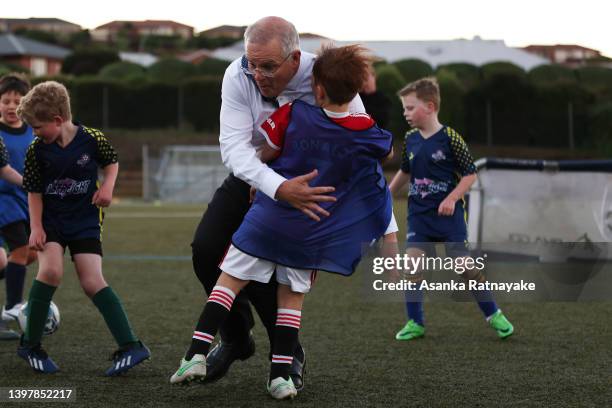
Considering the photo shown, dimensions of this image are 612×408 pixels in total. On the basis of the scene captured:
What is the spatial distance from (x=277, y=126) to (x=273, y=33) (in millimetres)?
379

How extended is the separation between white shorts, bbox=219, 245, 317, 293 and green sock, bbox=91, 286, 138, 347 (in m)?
0.93

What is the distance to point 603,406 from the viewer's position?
4121 millimetres

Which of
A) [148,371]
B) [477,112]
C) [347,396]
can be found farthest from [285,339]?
[477,112]

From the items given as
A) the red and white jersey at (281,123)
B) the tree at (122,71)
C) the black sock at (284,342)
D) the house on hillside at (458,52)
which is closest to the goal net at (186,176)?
the tree at (122,71)

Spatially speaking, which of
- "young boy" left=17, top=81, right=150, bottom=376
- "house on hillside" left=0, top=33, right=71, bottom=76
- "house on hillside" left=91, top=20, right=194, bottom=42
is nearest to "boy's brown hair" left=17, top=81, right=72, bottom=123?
"young boy" left=17, top=81, right=150, bottom=376

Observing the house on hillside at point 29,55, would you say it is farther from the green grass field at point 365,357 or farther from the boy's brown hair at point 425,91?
the boy's brown hair at point 425,91

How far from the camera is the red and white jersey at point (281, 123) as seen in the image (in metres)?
4.10

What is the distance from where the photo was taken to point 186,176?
3216 centimetres

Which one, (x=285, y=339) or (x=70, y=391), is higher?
(x=285, y=339)

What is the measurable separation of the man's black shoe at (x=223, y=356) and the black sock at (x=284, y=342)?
372 millimetres

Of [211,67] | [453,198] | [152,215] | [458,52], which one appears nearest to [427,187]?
[453,198]

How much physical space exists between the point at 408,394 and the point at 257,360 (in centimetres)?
117

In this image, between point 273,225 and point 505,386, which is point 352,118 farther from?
point 505,386

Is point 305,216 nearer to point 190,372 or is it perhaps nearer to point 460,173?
point 190,372
